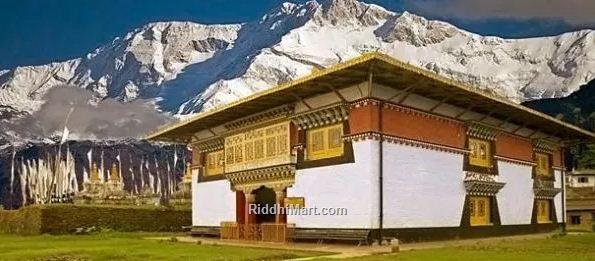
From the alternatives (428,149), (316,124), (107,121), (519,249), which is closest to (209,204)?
(316,124)

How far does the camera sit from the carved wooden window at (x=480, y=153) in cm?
2650

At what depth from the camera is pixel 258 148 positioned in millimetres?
27203

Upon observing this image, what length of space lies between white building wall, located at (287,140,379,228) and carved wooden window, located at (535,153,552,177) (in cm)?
1261

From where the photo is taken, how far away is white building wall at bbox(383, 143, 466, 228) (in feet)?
73.6

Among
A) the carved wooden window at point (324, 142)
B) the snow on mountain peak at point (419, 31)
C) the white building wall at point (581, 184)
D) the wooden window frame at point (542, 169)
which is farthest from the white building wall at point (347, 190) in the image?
the snow on mountain peak at point (419, 31)

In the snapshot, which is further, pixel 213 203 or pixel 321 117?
pixel 213 203

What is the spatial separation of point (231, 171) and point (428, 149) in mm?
9106

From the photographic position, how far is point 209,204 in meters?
32.0

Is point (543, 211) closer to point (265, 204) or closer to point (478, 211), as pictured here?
point (478, 211)

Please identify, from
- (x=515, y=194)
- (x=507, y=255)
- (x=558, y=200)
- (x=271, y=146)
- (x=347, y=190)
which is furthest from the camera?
(x=558, y=200)

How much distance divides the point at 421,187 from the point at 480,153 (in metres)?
4.77

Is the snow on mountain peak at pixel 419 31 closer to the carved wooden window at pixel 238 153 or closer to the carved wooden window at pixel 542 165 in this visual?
the carved wooden window at pixel 542 165

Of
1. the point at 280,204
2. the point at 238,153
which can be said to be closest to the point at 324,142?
the point at 280,204

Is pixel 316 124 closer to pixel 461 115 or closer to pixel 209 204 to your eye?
pixel 461 115
